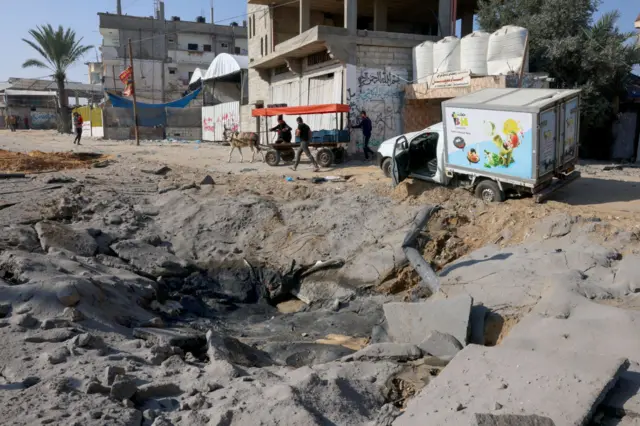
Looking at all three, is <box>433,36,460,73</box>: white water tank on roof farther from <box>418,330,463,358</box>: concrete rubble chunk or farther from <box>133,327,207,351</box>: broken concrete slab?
<box>133,327,207,351</box>: broken concrete slab

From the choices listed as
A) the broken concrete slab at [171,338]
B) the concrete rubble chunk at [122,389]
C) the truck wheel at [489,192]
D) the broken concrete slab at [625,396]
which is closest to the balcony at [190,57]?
the truck wheel at [489,192]

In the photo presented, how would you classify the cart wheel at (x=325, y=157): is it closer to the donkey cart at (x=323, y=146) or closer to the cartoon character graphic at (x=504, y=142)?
the donkey cart at (x=323, y=146)

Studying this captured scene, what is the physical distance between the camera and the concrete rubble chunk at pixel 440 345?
495 centimetres

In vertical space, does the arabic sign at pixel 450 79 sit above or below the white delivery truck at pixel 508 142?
above

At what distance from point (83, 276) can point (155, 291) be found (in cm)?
118

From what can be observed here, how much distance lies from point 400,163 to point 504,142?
2.23 metres

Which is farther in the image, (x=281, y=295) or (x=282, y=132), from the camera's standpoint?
(x=282, y=132)

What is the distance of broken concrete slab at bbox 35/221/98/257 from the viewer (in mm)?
7980

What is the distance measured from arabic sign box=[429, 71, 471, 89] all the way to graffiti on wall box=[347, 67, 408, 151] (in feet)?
4.82

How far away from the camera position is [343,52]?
1716cm

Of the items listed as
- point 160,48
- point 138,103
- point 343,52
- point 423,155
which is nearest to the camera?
point 423,155

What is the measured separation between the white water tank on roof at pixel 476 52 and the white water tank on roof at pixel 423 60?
136cm

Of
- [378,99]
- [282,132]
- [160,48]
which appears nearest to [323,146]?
[282,132]

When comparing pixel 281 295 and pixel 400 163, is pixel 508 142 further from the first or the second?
pixel 281 295
